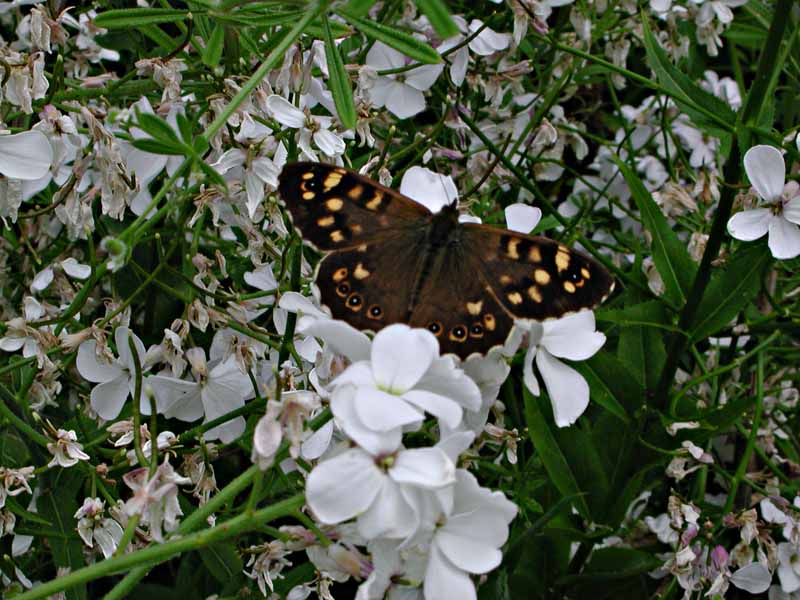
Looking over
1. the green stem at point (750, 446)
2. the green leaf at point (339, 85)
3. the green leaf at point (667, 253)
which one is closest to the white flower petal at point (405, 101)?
the green leaf at point (667, 253)

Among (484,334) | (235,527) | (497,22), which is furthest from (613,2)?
(235,527)

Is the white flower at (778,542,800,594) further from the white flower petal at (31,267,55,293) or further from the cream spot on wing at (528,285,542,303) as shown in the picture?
the white flower petal at (31,267,55,293)

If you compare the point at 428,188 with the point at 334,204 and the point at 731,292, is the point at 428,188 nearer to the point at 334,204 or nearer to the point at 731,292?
the point at 334,204

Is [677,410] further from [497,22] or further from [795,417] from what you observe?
[497,22]

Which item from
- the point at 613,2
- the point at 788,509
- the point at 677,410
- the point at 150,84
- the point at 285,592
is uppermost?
the point at 613,2

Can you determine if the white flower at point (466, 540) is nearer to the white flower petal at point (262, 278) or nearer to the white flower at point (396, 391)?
the white flower at point (396, 391)

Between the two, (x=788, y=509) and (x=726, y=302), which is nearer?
(x=726, y=302)

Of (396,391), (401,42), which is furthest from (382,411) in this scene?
(401,42)
